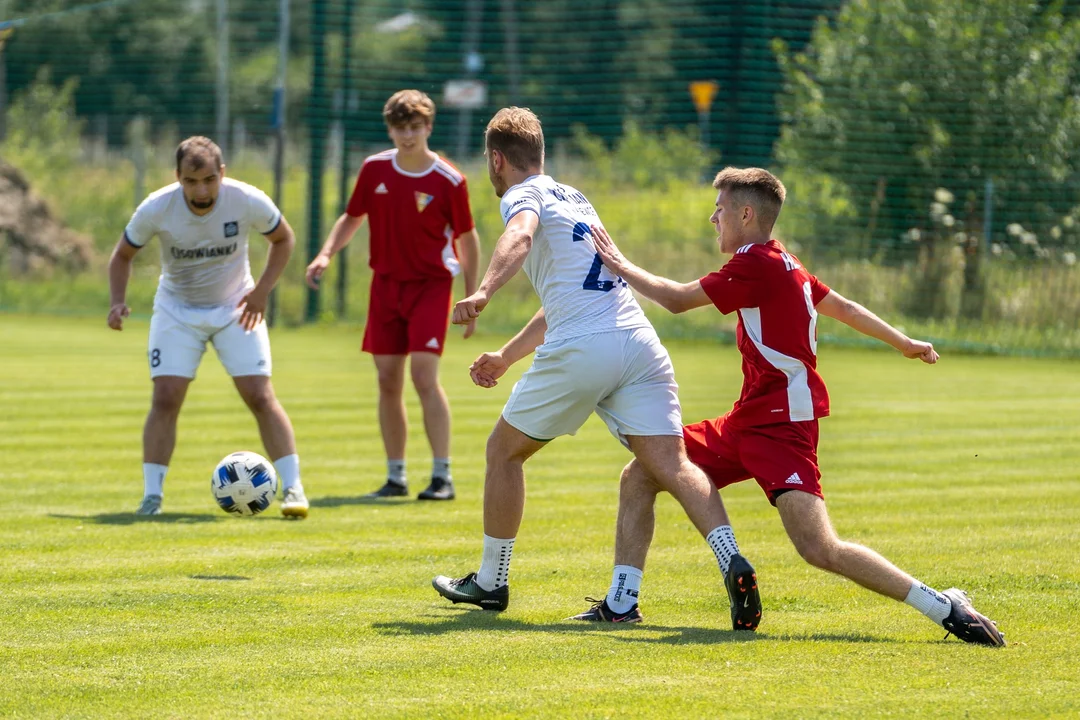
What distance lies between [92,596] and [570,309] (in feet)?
7.04

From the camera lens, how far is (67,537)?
23.3 ft

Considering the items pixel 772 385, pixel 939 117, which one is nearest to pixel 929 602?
pixel 772 385

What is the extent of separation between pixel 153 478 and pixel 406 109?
8.16 ft

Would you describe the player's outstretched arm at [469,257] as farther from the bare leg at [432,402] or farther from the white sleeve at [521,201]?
the white sleeve at [521,201]

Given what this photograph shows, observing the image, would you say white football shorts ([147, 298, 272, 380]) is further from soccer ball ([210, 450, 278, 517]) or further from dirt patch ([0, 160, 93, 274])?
dirt patch ([0, 160, 93, 274])

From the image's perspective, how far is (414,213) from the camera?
898cm

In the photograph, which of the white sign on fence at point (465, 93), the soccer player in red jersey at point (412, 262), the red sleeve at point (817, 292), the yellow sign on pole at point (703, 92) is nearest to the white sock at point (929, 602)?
the red sleeve at point (817, 292)

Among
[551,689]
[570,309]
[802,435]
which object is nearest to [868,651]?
[802,435]

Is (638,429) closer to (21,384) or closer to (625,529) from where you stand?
(625,529)

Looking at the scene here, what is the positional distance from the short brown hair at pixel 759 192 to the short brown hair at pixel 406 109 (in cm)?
351

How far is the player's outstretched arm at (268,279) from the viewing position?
805 cm

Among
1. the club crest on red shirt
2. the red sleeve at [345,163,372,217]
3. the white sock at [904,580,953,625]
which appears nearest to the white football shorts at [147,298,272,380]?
the red sleeve at [345,163,372,217]

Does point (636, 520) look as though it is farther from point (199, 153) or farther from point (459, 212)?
point (459, 212)

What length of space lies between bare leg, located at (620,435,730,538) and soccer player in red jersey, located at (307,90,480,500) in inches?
139
